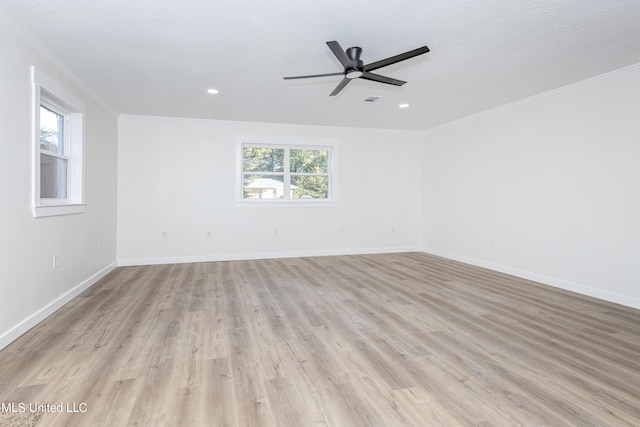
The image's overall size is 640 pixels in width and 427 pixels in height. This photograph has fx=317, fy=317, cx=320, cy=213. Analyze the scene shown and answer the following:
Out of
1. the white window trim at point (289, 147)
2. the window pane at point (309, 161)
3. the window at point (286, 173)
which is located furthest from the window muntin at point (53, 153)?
the window pane at point (309, 161)

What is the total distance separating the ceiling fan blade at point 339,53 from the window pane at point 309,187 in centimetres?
357

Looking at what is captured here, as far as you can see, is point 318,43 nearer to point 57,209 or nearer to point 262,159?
point 57,209

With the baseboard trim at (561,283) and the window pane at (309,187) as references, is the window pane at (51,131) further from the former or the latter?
the baseboard trim at (561,283)

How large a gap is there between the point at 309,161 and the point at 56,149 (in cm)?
388

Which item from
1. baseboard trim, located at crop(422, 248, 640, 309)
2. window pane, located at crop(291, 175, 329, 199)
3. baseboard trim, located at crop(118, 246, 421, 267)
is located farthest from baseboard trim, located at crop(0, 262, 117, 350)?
baseboard trim, located at crop(422, 248, 640, 309)

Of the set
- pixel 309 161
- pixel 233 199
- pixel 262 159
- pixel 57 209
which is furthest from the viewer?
pixel 309 161

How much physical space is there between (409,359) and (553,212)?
325 cm

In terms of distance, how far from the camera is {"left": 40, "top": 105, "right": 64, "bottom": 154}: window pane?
125 inches

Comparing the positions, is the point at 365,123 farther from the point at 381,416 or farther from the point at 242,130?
the point at 381,416

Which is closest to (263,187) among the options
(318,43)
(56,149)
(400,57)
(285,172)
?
(285,172)

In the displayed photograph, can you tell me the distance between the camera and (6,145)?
2379 millimetres

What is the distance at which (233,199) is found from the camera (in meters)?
5.74

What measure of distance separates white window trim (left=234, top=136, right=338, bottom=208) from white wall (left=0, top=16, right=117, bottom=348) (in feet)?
7.92

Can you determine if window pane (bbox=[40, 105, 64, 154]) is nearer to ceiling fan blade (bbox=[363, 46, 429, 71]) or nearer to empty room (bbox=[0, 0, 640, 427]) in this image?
empty room (bbox=[0, 0, 640, 427])
